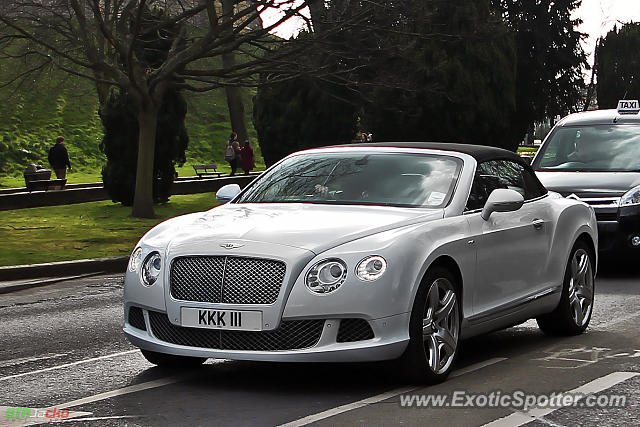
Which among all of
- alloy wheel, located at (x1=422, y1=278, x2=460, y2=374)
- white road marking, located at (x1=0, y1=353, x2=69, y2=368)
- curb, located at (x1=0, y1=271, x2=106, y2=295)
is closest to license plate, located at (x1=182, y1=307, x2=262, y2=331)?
alloy wheel, located at (x1=422, y1=278, x2=460, y2=374)

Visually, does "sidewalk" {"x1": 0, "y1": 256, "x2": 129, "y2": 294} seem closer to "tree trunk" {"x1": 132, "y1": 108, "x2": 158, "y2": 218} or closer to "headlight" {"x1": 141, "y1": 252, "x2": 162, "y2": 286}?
"headlight" {"x1": 141, "y1": 252, "x2": 162, "y2": 286}

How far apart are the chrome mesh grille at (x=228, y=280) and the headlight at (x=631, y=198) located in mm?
8297

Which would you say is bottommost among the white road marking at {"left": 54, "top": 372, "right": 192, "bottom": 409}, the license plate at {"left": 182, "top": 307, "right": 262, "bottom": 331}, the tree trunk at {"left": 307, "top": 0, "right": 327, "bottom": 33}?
the white road marking at {"left": 54, "top": 372, "right": 192, "bottom": 409}

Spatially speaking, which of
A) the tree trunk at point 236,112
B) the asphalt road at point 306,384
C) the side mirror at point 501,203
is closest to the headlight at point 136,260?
the asphalt road at point 306,384

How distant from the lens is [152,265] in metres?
7.59

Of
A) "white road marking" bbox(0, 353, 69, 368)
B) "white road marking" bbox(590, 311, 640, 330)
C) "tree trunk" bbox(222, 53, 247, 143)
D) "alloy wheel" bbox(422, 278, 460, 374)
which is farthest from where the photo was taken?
"tree trunk" bbox(222, 53, 247, 143)

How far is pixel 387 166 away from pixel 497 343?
1.76m

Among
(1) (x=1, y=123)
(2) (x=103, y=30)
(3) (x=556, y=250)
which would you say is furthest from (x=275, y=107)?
(3) (x=556, y=250)

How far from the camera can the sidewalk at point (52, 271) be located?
15172 millimetres

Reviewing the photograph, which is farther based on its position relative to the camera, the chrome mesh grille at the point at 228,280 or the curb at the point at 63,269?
the curb at the point at 63,269

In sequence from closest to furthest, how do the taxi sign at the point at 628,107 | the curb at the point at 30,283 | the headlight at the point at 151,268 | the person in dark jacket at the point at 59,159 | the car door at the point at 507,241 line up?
the headlight at the point at 151,268
the car door at the point at 507,241
the curb at the point at 30,283
the taxi sign at the point at 628,107
the person in dark jacket at the point at 59,159

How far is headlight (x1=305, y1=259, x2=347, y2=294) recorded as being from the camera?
23.0 feet

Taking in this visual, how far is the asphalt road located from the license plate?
1.29 ft

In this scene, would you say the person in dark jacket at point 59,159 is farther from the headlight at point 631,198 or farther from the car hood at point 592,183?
the headlight at point 631,198
